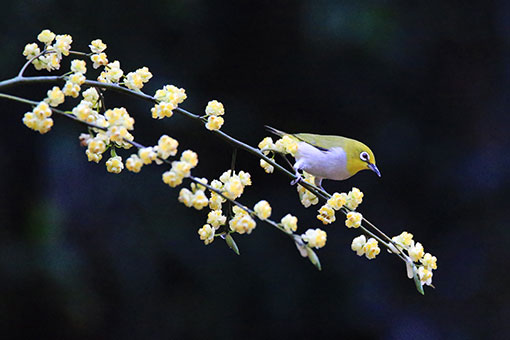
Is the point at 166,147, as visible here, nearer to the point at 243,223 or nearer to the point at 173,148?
the point at 173,148

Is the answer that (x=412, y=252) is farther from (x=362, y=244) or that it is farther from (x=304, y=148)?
(x=304, y=148)

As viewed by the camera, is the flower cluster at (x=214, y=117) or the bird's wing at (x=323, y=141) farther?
the bird's wing at (x=323, y=141)

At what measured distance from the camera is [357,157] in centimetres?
96

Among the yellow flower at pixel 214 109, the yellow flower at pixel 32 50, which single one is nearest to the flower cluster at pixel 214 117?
the yellow flower at pixel 214 109

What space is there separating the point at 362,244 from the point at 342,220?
6.44ft

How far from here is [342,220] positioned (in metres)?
2.73

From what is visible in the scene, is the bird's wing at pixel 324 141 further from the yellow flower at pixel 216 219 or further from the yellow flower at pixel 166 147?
the yellow flower at pixel 166 147

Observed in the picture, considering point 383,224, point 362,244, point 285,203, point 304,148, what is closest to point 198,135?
point 285,203

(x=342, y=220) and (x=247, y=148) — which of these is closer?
(x=247, y=148)

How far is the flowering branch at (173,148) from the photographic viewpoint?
25.3 inches

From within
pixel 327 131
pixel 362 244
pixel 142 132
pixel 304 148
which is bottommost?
pixel 362 244

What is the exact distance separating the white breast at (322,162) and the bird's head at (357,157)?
1cm

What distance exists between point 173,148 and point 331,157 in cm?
35

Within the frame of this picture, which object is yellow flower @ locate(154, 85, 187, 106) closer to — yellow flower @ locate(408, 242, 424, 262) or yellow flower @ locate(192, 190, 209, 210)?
yellow flower @ locate(192, 190, 209, 210)
